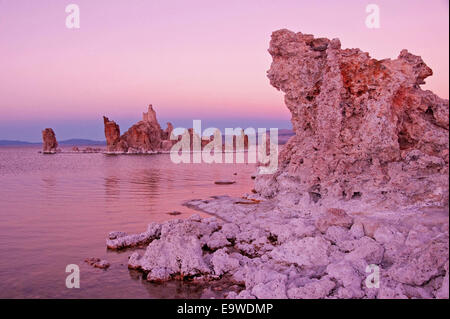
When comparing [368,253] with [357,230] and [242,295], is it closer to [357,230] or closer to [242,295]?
[357,230]

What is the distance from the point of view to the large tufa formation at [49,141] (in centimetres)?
12769

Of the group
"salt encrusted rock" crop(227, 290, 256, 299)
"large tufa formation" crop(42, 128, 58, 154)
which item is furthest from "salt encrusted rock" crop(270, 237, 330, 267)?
"large tufa formation" crop(42, 128, 58, 154)

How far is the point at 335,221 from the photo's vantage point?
12812 millimetres

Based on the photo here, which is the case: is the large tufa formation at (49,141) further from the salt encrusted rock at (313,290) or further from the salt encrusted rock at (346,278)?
the salt encrusted rock at (313,290)

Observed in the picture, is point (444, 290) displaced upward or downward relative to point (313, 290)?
upward

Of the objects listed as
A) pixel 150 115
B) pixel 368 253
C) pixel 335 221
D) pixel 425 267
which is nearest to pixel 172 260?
pixel 368 253

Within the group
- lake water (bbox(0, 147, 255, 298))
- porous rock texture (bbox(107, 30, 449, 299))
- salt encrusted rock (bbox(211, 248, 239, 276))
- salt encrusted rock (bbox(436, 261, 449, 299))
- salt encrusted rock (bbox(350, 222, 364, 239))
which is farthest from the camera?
salt encrusted rock (bbox(350, 222, 364, 239))

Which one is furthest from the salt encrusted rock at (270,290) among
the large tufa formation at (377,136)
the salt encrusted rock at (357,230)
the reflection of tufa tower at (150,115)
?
the reflection of tufa tower at (150,115)

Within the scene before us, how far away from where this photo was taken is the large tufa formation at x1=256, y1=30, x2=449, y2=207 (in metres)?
13.7

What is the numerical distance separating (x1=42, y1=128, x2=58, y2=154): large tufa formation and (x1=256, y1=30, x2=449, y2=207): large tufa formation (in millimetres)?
126269

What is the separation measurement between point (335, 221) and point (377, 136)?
165 inches

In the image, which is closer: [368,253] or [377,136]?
[368,253]

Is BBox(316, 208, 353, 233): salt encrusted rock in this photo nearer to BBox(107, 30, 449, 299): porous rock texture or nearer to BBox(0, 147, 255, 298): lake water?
BBox(107, 30, 449, 299): porous rock texture
